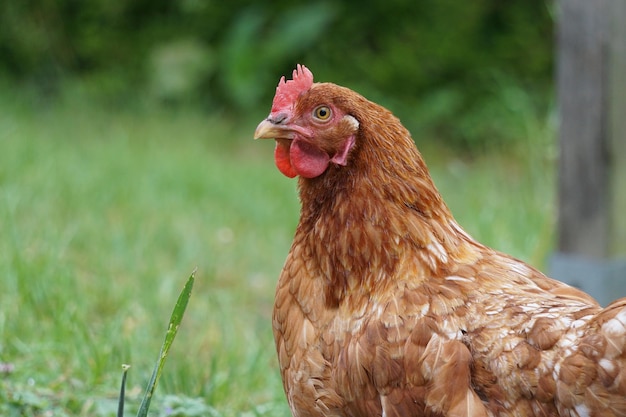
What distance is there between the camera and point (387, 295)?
240 cm

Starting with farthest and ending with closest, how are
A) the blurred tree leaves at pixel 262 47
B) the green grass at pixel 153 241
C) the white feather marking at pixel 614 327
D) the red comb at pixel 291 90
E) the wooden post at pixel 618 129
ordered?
the blurred tree leaves at pixel 262 47
the wooden post at pixel 618 129
the green grass at pixel 153 241
the red comb at pixel 291 90
the white feather marking at pixel 614 327

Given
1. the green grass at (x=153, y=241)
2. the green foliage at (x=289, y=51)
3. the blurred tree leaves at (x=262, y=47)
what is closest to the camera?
the green grass at (x=153, y=241)

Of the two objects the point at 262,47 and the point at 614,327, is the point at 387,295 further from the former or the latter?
the point at 262,47

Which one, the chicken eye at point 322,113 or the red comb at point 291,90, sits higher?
the red comb at point 291,90

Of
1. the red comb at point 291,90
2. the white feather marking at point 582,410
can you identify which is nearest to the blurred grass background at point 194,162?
the red comb at point 291,90

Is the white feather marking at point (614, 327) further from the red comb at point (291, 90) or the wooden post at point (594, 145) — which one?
the wooden post at point (594, 145)

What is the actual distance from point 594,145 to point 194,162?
3.91 meters

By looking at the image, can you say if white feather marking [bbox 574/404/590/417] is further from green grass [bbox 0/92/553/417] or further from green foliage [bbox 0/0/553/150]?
green foliage [bbox 0/0/553/150]

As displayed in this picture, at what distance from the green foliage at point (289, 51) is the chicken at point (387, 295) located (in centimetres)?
580

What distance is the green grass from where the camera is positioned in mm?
3275

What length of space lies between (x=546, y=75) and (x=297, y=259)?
648 cm

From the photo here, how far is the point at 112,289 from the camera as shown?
4230mm

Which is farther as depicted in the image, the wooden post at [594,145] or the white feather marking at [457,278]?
the wooden post at [594,145]

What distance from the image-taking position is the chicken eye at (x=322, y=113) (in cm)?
244
